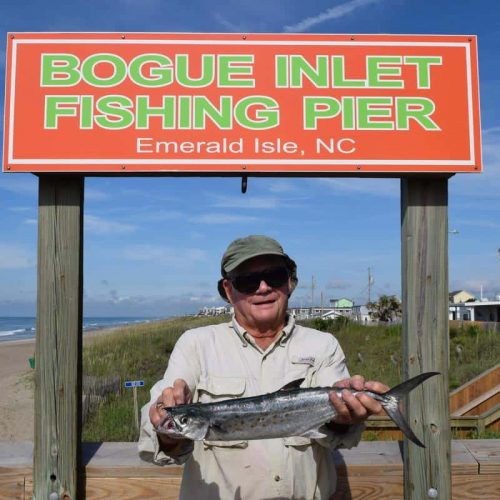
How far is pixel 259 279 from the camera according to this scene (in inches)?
128

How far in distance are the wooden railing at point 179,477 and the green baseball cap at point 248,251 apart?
1315 millimetres

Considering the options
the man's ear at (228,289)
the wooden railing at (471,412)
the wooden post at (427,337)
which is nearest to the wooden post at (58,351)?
the man's ear at (228,289)

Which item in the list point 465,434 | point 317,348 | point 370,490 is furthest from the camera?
point 465,434

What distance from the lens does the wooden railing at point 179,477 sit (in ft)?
11.9

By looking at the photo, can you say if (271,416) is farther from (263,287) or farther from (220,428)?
(263,287)

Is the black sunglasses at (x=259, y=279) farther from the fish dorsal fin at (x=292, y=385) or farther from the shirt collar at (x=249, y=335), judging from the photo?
the fish dorsal fin at (x=292, y=385)

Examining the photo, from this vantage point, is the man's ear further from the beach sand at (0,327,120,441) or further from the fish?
the beach sand at (0,327,120,441)

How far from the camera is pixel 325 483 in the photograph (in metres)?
3.06

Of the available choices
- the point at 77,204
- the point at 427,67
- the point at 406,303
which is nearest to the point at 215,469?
the point at 406,303

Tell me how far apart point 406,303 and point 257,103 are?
1.63 m

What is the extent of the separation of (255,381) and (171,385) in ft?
1.52

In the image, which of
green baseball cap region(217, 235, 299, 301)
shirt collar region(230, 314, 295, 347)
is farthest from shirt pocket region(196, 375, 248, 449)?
green baseball cap region(217, 235, 299, 301)

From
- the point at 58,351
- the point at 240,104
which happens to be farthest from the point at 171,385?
the point at 240,104

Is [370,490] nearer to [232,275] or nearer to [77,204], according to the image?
[232,275]
